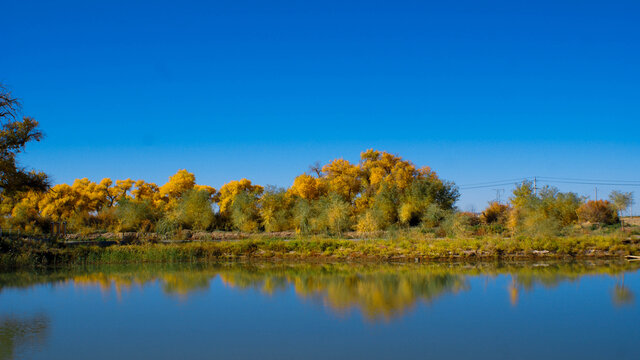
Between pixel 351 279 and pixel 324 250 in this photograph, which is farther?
pixel 324 250

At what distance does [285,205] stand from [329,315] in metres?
28.9

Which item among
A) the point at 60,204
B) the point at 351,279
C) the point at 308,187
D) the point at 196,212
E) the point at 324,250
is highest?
the point at 308,187

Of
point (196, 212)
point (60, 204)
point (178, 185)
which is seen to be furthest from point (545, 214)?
point (60, 204)

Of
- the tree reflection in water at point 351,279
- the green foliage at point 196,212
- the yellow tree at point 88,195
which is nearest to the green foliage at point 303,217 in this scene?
the green foliage at point 196,212

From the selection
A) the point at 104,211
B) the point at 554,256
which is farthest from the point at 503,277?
the point at 104,211

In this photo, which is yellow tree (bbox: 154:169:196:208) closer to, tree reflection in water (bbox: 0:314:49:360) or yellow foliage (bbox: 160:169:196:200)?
yellow foliage (bbox: 160:169:196:200)

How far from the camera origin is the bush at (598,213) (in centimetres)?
3895

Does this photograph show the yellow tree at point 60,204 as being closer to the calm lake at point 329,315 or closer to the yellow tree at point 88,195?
the yellow tree at point 88,195

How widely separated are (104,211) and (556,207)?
35.1 metres

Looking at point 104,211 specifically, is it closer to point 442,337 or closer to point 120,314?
point 120,314

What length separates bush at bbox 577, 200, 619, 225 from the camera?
38950mm

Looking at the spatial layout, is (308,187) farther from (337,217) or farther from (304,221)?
(337,217)

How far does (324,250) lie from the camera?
24.7 m

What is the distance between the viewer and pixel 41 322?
445 inches
